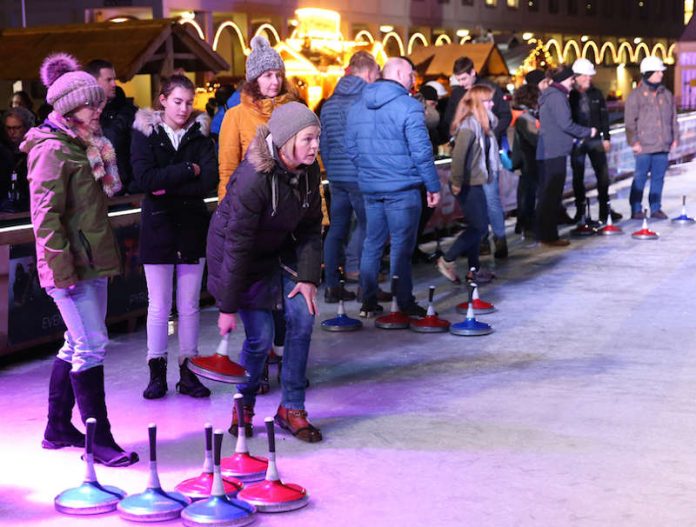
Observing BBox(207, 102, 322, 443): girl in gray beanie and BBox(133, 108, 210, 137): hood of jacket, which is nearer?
BBox(207, 102, 322, 443): girl in gray beanie

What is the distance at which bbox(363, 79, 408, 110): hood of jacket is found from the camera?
9.52m

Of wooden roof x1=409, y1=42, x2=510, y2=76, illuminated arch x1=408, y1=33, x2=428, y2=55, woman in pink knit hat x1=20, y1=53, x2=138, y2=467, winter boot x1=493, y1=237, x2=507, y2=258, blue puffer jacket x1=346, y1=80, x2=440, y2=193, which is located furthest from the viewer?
illuminated arch x1=408, y1=33, x2=428, y2=55

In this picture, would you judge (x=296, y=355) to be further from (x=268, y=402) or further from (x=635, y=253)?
(x=635, y=253)

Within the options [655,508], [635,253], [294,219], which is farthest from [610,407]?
[635,253]

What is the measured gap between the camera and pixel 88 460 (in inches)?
220

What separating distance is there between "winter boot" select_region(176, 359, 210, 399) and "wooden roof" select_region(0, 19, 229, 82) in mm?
9652

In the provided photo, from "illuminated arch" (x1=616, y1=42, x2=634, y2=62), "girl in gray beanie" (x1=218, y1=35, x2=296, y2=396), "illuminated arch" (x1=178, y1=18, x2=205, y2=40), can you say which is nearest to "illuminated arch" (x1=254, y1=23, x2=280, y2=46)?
"illuminated arch" (x1=178, y1=18, x2=205, y2=40)

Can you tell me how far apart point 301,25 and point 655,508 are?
73.4 feet

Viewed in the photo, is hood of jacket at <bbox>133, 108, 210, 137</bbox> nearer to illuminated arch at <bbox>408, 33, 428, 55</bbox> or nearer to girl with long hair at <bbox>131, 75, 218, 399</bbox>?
girl with long hair at <bbox>131, 75, 218, 399</bbox>

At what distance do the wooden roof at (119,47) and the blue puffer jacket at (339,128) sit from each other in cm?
686

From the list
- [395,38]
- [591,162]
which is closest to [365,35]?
[395,38]

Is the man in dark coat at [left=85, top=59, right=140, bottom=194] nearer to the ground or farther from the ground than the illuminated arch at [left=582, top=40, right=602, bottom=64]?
nearer to the ground

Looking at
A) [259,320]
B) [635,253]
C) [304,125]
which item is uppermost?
[304,125]

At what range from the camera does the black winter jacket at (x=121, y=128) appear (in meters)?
8.48
